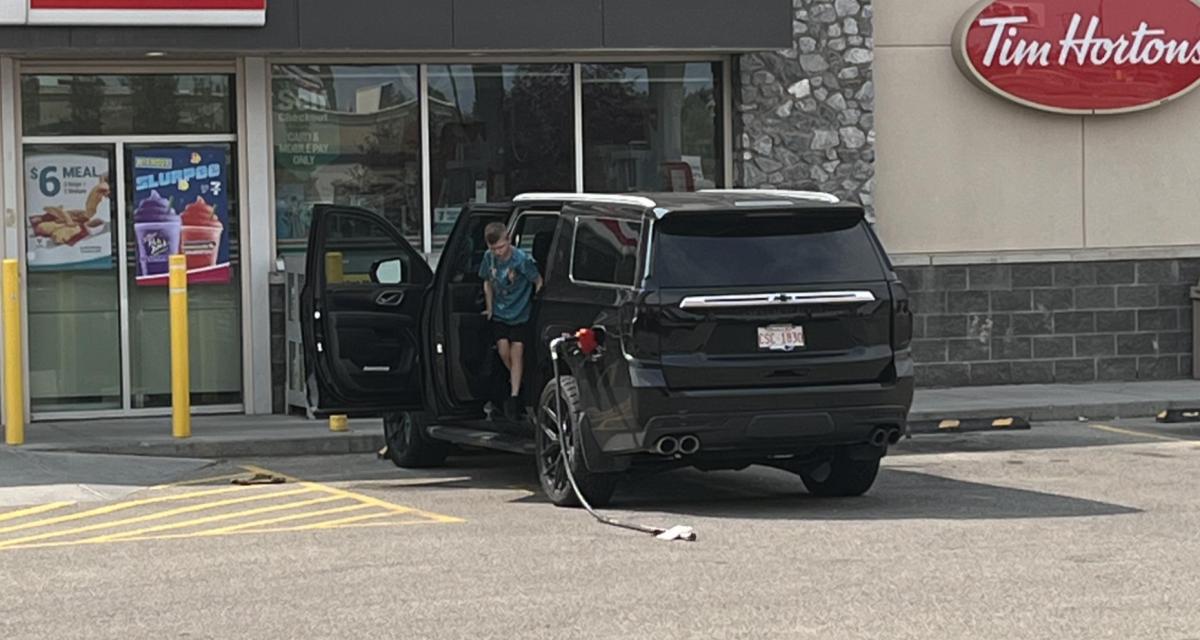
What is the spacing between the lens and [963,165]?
19.8 metres

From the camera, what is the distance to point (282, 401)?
1805 centimetres

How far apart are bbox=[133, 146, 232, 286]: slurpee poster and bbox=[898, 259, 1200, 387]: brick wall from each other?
6.35m

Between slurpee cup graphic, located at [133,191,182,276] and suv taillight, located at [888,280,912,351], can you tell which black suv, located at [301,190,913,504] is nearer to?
suv taillight, located at [888,280,912,351]

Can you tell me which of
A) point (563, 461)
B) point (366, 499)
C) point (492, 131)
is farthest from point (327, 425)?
point (563, 461)

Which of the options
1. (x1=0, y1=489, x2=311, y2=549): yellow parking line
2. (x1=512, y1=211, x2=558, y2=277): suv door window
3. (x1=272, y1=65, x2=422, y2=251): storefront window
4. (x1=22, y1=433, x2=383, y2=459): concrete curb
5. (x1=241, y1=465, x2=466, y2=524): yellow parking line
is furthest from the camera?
(x1=272, y1=65, x2=422, y2=251): storefront window

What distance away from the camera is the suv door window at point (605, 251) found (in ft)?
39.5

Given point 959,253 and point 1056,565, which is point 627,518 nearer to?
point 1056,565

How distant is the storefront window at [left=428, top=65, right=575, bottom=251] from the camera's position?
1856 cm

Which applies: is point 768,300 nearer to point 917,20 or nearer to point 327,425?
point 327,425

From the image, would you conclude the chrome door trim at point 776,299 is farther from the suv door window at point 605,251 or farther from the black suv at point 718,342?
the suv door window at point 605,251

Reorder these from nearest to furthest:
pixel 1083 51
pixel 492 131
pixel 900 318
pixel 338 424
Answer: pixel 900 318
pixel 338 424
pixel 492 131
pixel 1083 51

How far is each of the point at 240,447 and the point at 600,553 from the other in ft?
19.9

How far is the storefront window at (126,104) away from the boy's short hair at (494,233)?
5455 mm

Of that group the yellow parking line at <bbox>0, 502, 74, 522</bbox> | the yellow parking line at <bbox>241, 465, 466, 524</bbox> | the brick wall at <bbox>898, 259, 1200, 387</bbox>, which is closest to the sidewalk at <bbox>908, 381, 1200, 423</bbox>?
the brick wall at <bbox>898, 259, 1200, 387</bbox>
